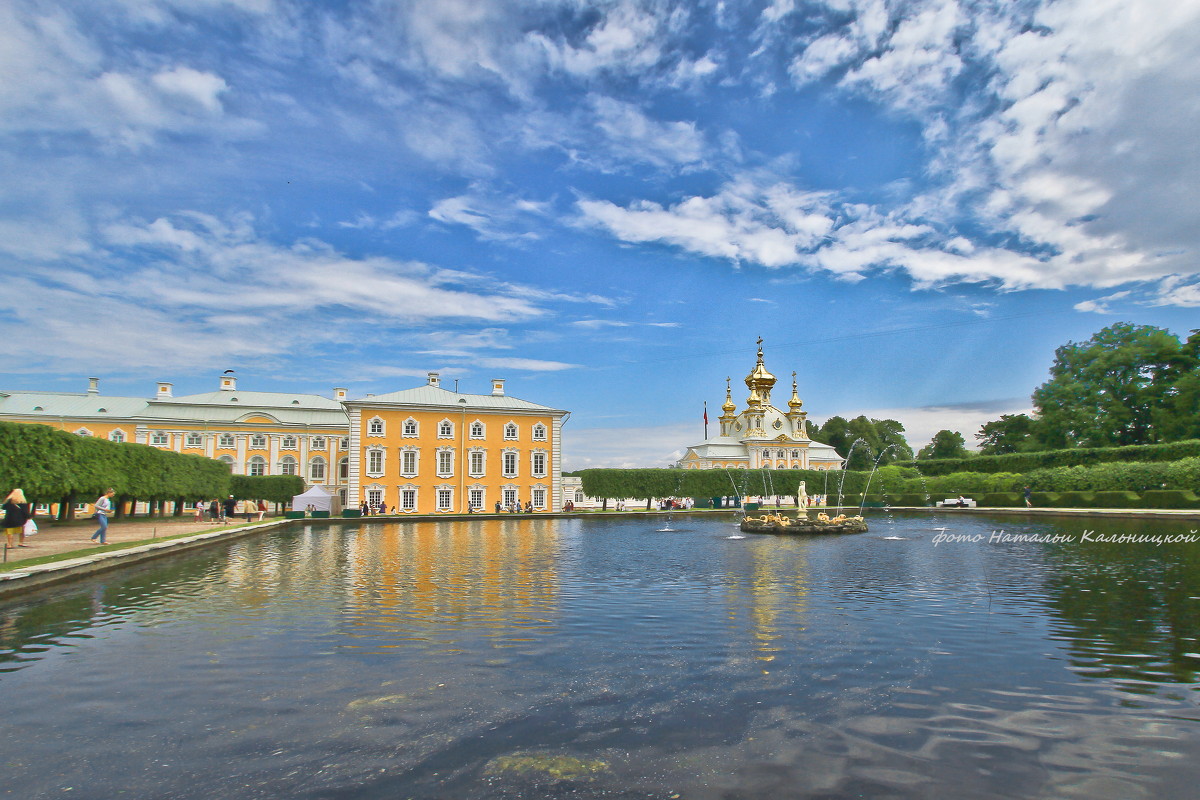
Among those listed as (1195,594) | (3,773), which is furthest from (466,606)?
(1195,594)

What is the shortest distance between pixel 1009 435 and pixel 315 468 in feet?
225

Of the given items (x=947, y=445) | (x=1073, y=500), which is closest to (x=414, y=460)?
(x=1073, y=500)

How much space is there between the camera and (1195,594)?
11820 mm

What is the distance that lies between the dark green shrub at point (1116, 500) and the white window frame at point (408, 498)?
44.8 meters

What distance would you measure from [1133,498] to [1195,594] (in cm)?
3243

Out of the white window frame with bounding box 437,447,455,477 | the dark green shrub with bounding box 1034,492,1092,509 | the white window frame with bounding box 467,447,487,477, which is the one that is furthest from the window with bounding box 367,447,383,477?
the dark green shrub with bounding box 1034,492,1092,509

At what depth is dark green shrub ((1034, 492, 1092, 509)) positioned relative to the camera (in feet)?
134

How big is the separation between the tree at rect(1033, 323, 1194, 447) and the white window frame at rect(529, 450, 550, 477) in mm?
43401

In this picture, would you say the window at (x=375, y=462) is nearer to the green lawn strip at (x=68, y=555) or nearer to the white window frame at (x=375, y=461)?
the white window frame at (x=375, y=461)

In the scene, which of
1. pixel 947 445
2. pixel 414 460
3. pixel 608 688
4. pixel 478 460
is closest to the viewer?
pixel 608 688

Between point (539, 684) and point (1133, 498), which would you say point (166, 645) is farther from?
point (1133, 498)

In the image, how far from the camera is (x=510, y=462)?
2115 inches

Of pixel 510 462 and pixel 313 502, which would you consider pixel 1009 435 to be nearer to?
pixel 510 462

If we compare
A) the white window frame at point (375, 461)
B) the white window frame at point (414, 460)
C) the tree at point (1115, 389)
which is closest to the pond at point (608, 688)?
the white window frame at point (375, 461)
